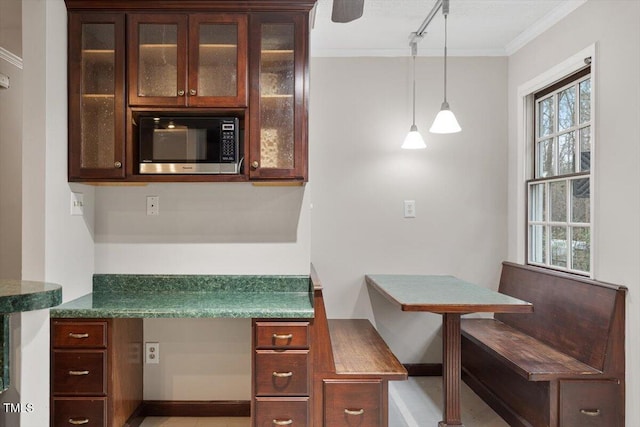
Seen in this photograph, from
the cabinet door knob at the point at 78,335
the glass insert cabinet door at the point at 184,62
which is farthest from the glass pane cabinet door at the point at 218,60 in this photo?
the cabinet door knob at the point at 78,335

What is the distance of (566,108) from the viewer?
2766mm

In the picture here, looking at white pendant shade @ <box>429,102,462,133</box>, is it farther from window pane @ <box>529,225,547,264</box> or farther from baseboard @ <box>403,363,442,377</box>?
baseboard @ <box>403,363,442,377</box>

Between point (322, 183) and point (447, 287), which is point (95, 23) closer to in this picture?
point (322, 183)

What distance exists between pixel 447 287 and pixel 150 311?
176 cm

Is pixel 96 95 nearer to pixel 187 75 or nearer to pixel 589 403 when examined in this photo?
pixel 187 75

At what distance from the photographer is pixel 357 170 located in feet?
10.8

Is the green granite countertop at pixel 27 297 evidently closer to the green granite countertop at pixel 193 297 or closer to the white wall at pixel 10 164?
the green granite countertop at pixel 193 297

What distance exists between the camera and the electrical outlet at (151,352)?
8.36 ft

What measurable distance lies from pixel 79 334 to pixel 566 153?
3.03 m

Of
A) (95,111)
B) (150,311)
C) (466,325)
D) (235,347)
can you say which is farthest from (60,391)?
(466,325)

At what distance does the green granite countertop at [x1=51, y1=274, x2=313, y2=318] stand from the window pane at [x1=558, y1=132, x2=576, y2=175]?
1848 mm

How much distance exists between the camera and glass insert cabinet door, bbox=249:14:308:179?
7.43 feet

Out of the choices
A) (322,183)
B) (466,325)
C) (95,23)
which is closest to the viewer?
(95,23)

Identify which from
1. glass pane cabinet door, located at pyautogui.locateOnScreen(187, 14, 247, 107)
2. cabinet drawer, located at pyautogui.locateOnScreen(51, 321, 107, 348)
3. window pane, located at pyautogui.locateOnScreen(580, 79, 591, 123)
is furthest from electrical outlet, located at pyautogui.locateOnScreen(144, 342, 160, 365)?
window pane, located at pyautogui.locateOnScreen(580, 79, 591, 123)
